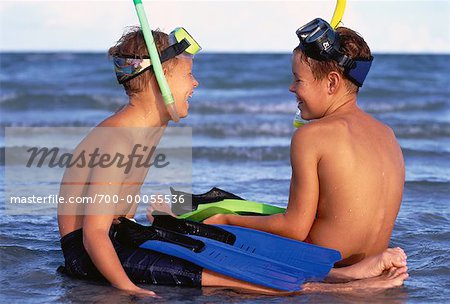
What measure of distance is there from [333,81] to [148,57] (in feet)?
3.15

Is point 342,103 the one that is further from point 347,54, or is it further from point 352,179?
point 352,179

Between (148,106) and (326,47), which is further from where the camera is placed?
(148,106)

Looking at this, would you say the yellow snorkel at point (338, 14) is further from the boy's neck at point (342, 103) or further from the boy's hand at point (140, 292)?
the boy's hand at point (140, 292)

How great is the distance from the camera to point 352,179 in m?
4.02

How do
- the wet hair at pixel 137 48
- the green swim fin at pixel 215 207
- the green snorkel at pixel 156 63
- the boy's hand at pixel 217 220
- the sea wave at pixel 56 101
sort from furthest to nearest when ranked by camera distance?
the sea wave at pixel 56 101, the green swim fin at pixel 215 207, the boy's hand at pixel 217 220, the wet hair at pixel 137 48, the green snorkel at pixel 156 63

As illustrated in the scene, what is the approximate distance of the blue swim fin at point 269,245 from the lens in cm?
405

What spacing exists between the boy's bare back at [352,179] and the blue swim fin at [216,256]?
0.30 metres

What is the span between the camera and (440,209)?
21.1 ft

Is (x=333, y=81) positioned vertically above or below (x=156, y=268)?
above

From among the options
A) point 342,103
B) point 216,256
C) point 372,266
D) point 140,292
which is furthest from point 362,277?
point 140,292

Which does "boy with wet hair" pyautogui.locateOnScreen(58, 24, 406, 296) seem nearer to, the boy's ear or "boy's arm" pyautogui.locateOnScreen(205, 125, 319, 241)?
"boy's arm" pyautogui.locateOnScreen(205, 125, 319, 241)

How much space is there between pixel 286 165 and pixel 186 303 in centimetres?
491

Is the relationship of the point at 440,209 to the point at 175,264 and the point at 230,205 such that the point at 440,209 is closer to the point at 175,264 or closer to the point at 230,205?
the point at 230,205

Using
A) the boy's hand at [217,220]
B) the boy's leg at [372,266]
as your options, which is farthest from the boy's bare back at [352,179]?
the boy's hand at [217,220]
